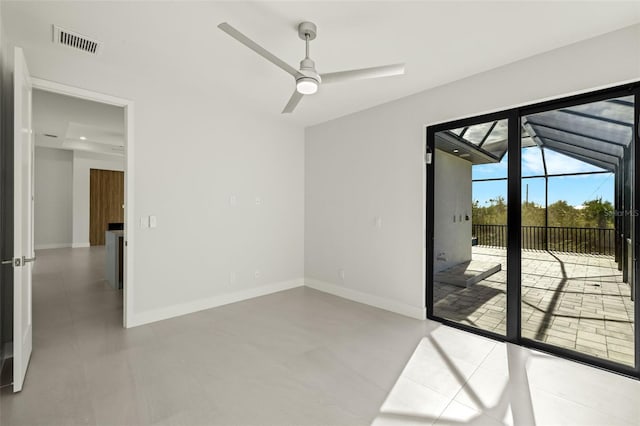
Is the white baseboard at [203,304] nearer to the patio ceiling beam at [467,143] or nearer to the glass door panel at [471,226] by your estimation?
the glass door panel at [471,226]

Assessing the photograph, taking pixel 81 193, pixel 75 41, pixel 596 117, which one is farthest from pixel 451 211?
pixel 81 193

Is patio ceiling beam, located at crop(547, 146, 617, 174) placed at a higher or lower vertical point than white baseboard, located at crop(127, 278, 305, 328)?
higher

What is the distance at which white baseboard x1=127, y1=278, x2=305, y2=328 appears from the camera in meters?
3.15

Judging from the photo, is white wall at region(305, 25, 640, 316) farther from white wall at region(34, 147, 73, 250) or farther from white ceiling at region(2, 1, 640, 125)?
white wall at region(34, 147, 73, 250)

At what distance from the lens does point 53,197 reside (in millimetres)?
8398

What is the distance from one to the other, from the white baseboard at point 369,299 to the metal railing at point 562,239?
3.68 ft

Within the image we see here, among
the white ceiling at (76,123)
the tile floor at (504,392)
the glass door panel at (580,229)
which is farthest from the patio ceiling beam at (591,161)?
the white ceiling at (76,123)

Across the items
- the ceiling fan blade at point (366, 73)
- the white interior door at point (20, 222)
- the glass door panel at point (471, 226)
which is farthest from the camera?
the glass door panel at point (471, 226)

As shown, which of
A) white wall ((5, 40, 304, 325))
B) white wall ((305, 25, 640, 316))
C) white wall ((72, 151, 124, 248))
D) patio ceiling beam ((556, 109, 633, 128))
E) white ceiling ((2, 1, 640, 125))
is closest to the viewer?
white ceiling ((2, 1, 640, 125))

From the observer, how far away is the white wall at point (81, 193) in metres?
8.50

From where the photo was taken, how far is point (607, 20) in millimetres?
2137

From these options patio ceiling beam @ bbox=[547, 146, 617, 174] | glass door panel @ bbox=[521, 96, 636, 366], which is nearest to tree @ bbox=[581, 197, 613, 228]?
glass door panel @ bbox=[521, 96, 636, 366]

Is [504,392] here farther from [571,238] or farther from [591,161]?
[591,161]

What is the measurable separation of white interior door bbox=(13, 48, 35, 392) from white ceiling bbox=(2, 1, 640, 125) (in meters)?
0.57
